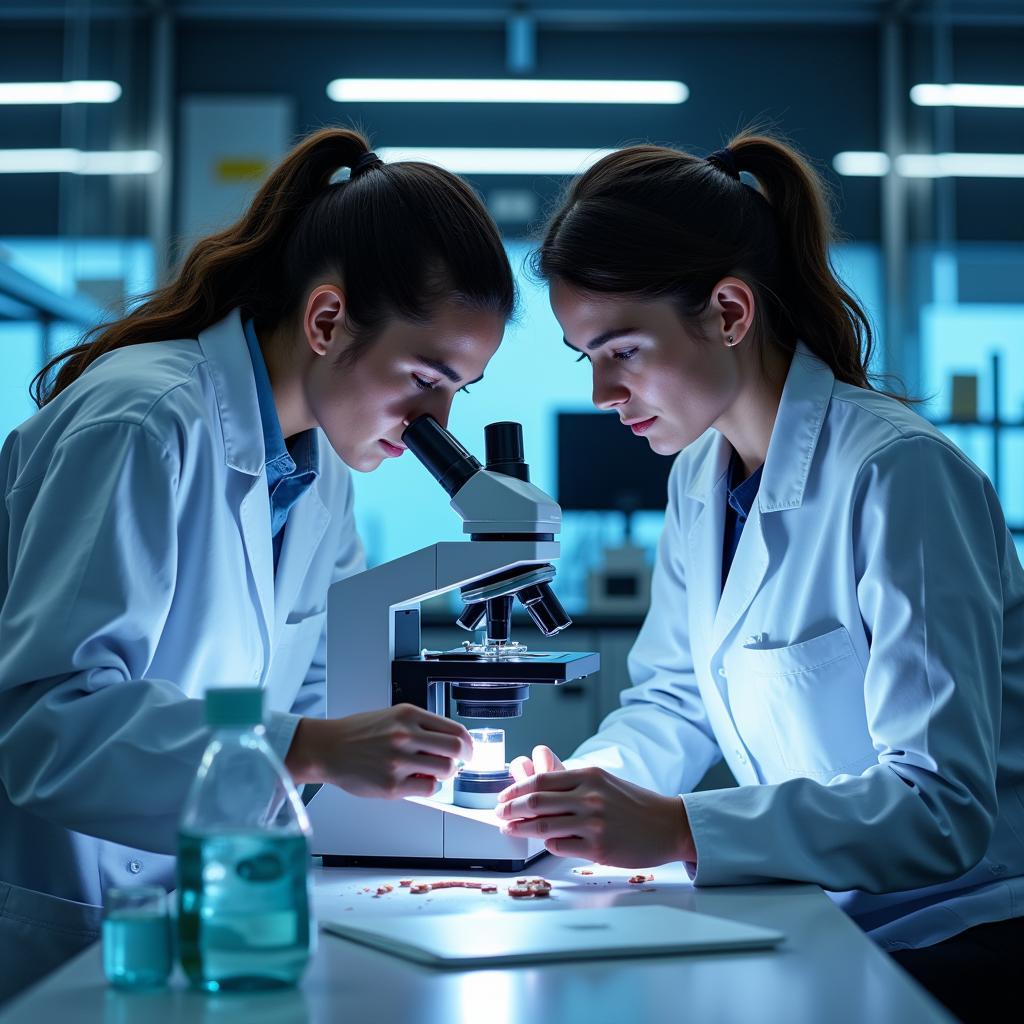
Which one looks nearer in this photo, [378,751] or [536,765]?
[378,751]

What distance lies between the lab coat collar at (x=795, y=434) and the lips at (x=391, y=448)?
1.60 ft

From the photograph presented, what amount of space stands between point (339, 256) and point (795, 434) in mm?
627

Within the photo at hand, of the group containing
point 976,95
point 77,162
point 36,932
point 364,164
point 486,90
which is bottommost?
point 36,932

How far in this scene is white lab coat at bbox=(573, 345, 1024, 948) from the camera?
3.71ft

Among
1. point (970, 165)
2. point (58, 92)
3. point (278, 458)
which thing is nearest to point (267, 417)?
point (278, 458)

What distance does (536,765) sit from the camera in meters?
1.30

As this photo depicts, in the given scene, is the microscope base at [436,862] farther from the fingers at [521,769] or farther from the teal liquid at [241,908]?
the teal liquid at [241,908]

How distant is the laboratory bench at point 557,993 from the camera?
28.4 inches

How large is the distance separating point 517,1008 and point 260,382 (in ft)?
3.23

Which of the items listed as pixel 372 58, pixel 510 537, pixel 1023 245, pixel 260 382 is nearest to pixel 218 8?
pixel 372 58

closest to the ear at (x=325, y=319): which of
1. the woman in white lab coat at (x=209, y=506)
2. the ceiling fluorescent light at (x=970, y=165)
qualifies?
the woman in white lab coat at (x=209, y=506)

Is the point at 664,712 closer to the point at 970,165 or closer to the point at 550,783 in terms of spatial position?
the point at 550,783

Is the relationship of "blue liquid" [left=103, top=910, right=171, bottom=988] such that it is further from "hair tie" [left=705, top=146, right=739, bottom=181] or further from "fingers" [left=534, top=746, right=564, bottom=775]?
"hair tie" [left=705, top=146, right=739, bottom=181]

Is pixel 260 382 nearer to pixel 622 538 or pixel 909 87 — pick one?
pixel 622 538
